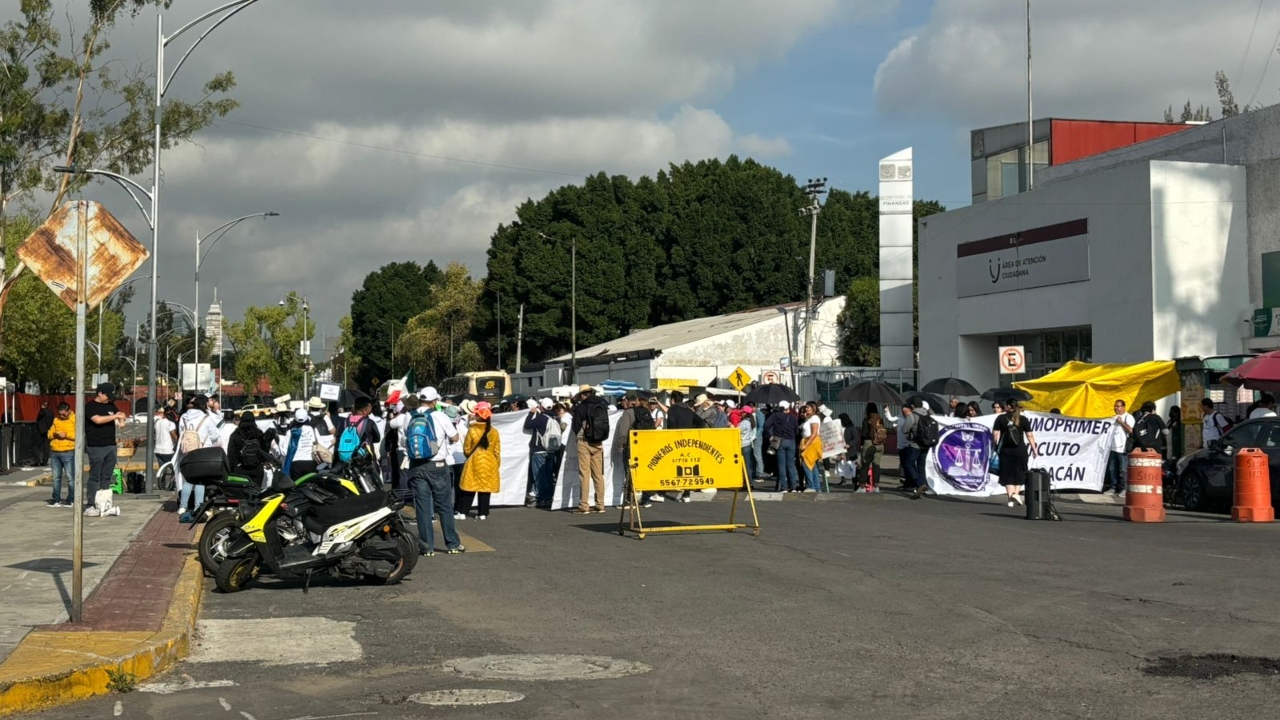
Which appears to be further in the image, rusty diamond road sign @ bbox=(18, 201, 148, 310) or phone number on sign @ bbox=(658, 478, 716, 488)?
phone number on sign @ bbox=(658, 478, 716, 488)

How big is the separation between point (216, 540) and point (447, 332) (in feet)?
282

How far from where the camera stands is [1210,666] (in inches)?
326

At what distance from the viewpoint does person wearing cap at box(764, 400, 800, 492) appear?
79.2ft

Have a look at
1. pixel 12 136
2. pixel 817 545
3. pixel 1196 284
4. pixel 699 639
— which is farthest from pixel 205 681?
pixel 1196 284

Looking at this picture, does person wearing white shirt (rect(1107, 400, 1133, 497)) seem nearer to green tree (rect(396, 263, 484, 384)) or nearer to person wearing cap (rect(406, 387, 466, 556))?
person wearing cap (rect(406, 387, 466, 556))

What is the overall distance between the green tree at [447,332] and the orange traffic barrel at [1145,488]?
245 feet

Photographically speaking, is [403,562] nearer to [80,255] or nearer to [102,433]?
[80,255]

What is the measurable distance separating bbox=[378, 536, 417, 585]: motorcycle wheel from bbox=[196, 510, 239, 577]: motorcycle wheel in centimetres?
141

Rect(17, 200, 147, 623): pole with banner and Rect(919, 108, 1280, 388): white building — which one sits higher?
Rect(919, 108, 1280, 388): white building

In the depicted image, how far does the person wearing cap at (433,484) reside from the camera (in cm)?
1434

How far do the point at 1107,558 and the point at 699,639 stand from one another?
657 centimetres

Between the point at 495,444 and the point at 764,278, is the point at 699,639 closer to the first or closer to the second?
the point at 495,444

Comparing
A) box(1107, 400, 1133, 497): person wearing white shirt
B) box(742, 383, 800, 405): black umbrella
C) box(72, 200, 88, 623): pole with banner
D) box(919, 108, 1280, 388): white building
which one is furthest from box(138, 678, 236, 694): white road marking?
box(919, 108, 1280, 388): white building

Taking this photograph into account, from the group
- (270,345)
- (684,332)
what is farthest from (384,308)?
(684,332)
